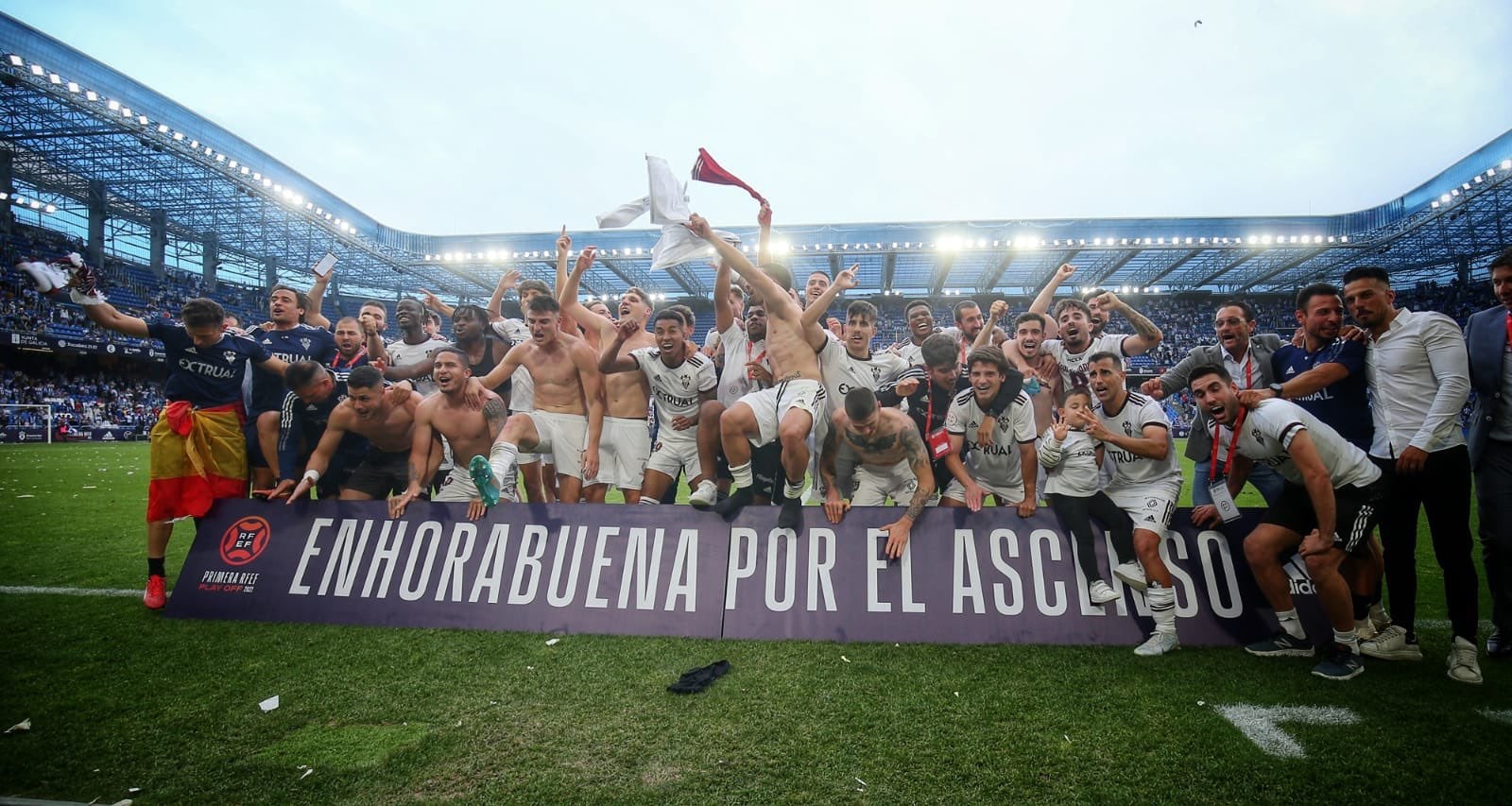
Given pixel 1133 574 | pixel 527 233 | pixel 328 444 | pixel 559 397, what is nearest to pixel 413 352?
pixel 328 444

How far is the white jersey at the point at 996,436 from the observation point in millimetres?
4852

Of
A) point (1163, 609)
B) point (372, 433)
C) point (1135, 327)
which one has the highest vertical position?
point (1135, 327)

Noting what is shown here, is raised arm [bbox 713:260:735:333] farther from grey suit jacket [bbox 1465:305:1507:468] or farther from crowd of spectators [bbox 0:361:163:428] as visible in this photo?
crowd of spectators [bbox 0:361:163:428]

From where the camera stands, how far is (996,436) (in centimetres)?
507

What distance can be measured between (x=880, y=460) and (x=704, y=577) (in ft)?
5.71

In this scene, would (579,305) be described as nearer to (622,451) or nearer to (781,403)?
(622,451)

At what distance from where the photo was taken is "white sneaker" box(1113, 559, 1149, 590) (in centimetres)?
402

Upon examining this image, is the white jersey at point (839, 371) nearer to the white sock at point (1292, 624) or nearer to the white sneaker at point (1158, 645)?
the white sneaker at point (1158, 645)

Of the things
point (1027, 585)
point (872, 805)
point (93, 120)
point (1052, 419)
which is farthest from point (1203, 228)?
point (93, 120)

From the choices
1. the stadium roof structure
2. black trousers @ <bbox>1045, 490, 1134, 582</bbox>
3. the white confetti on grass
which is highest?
the stadium roof structure

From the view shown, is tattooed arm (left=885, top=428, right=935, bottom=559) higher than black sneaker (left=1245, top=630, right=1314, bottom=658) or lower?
higher

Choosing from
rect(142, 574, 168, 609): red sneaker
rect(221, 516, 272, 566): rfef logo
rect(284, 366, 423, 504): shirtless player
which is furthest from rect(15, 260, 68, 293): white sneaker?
rect(142, 574, 168, 609): red sneaker

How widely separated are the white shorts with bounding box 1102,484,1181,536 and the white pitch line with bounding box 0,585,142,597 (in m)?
7.37

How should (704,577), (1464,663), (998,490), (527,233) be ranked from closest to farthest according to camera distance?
(1464,663) → (704,577) → (998,490) → (527,233)
